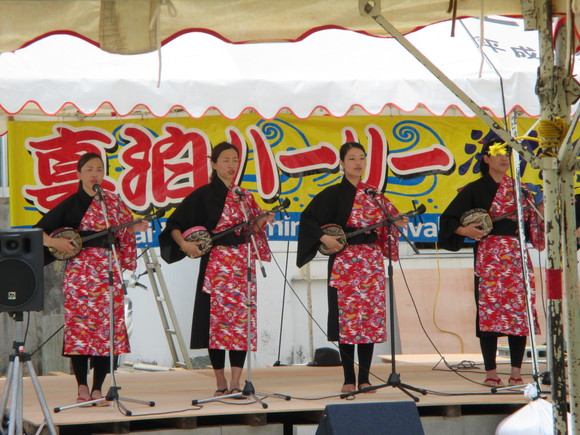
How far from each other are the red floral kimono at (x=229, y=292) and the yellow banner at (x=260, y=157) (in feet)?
4.25

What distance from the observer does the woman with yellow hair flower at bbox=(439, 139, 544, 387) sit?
605cm

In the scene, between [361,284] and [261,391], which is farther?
[261,391]

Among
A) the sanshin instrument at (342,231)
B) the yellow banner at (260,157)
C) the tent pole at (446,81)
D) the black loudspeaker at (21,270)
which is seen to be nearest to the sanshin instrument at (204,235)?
the sanshin instrument at (342,231)

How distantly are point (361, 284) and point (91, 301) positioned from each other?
173 cm

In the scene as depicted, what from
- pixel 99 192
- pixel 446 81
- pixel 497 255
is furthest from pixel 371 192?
pixel 446 81

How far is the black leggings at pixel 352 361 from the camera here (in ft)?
19.4

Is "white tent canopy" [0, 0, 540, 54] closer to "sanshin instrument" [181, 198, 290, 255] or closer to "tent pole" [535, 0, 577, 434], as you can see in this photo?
"tent pole" [535, 0, 577, 434]

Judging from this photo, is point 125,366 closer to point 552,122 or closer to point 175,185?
point 175,185

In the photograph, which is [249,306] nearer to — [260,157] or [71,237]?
[71,237]

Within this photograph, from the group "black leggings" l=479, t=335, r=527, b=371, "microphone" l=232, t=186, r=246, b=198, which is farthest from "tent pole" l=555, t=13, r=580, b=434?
"black leggings" l=479, t=335, r=527, b=371

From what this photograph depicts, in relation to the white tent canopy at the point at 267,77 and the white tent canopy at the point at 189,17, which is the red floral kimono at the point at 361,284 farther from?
the white tent canopy at the point at 189,17

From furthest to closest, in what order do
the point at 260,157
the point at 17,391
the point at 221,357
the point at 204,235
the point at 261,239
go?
the point at 260,157, the point at 261,239, the point at 221,357, the point at 204,235, the point at 17,391

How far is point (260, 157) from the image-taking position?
708 centimetres

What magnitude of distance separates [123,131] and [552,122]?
13.7 feet
